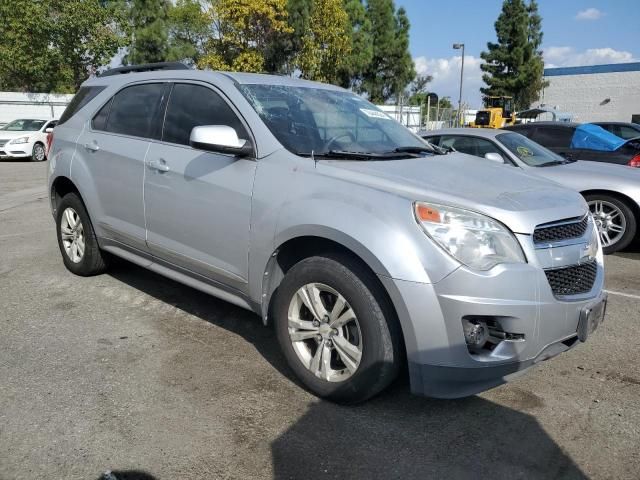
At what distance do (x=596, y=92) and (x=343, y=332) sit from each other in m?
50.0

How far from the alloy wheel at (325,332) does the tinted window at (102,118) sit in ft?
8.56

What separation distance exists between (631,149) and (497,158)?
3320 mm

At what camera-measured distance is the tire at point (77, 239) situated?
4.96 meters

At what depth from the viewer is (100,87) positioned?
4.96 metres

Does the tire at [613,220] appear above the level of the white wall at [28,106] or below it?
below

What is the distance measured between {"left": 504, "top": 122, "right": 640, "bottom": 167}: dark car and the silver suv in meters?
5.79

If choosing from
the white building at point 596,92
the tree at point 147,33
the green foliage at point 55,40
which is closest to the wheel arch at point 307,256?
the green foliage at point 55,40

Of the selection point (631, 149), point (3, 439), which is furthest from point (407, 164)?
point (631, 149)

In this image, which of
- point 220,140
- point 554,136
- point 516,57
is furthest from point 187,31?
point 220,140

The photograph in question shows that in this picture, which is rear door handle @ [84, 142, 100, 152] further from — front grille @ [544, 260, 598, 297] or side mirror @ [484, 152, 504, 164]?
side mirror @ [484, 152, 504, 164]

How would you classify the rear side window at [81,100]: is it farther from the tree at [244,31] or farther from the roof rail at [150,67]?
the tree at [244,31]

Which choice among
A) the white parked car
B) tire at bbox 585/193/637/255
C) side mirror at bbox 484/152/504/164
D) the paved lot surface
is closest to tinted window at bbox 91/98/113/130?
the paved lot surface

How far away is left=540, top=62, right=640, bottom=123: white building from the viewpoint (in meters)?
44.1

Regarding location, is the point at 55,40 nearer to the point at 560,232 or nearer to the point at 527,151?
the point at 527,151
